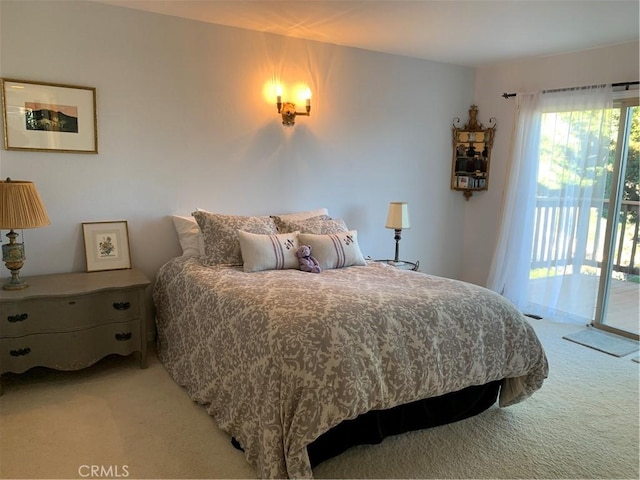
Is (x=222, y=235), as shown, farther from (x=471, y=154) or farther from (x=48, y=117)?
(x=471, y=154)

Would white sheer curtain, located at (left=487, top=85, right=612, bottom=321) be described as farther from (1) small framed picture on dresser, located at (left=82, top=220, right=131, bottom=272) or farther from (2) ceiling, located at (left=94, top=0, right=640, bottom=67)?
(1) small framed picture on dresser, located at (left=82, top=220, right=131, bottom=272)

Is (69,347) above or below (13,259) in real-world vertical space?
below

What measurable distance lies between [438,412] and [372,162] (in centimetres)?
252

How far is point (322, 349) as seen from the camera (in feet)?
6.26

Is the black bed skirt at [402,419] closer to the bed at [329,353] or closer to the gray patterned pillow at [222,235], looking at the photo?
the bed at [329,353]

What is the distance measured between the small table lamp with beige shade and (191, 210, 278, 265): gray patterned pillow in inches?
37.3

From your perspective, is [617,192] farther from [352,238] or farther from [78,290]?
[78,290]

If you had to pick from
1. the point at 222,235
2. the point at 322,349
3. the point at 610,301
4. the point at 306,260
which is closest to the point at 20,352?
the point at 222,235

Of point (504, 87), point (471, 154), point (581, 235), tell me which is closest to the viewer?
point (581, 235)

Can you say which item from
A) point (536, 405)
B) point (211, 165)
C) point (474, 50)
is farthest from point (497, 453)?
point (474, 50)

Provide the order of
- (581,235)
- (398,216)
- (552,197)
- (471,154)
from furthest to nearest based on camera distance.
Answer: (471,154)
(552,197)
(398,216)
(581,235)

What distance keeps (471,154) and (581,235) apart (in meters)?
1.35

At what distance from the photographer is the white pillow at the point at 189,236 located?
3268 millimetres

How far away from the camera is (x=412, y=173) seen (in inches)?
180
